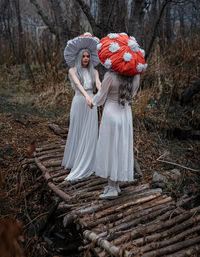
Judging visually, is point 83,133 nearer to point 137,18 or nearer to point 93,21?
point 93,21

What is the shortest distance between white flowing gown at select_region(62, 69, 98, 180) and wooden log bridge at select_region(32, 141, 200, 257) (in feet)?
0.56

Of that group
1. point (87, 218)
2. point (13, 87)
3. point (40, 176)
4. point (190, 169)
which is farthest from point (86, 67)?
point (13, 87)

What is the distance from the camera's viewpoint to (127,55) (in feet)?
8.98

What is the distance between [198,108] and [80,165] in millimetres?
3322

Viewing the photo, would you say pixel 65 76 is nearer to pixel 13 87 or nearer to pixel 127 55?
pixel 13 87

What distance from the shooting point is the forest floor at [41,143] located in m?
3.05

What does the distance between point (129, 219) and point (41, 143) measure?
2495 millimetres

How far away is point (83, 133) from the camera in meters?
3.84

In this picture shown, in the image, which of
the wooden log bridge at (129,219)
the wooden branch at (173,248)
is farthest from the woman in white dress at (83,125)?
the wooden branch at (173,248)

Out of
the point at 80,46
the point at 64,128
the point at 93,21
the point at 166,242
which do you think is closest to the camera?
the point at 166,242

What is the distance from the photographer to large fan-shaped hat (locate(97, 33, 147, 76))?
2.77 m

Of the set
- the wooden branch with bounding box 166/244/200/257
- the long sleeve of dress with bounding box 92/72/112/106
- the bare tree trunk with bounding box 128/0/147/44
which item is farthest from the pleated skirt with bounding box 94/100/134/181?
the bare tree trunk with bounding box 128/0/147/44

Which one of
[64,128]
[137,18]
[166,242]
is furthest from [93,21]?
[166,242]

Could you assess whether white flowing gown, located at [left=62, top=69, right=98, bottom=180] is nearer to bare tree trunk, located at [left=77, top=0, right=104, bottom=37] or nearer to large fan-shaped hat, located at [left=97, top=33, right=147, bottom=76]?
large fan-shaped hat, located at [left=97, top=33, right=147, bottom=76]
